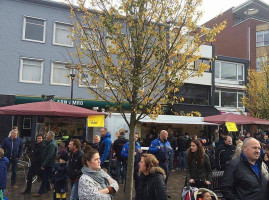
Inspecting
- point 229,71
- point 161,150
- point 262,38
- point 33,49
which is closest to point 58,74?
point 33,49

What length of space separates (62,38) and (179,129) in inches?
471

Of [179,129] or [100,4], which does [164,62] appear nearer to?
[100,4]

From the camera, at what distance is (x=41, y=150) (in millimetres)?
7527

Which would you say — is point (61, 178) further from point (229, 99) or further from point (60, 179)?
point (229, 99)

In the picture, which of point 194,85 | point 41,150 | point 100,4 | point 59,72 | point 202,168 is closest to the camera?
point 202,168

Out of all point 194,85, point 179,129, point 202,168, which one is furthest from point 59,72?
point 202,168

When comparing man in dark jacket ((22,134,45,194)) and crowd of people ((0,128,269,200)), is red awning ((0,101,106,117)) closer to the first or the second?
crowd of people ((0,128,269,200))

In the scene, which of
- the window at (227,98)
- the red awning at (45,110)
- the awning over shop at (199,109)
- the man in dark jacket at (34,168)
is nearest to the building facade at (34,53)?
the awning over shop at (199,109)

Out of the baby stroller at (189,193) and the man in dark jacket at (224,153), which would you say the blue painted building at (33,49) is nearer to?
the man in dark jacket at (224,153)

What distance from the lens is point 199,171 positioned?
5.37m

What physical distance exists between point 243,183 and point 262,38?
33.5m

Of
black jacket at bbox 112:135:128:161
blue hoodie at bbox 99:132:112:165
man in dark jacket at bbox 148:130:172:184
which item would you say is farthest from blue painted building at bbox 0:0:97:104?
man in dark jacket at bbox 148:130:172:184

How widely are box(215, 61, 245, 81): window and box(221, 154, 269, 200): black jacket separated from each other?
2400 centimetres

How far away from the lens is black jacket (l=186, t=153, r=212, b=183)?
211 inches
